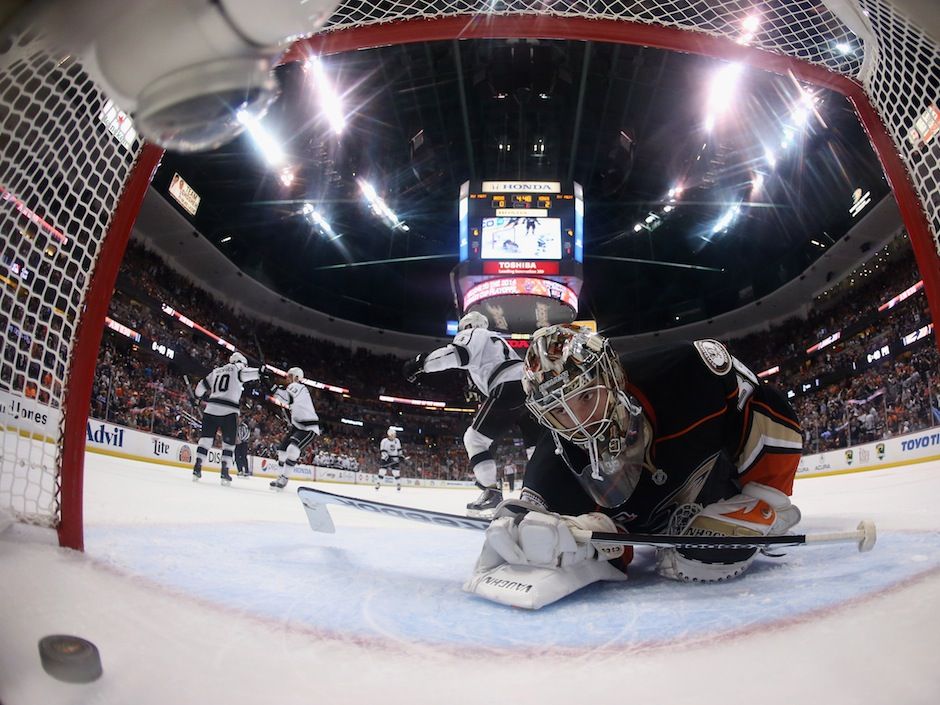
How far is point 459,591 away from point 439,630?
1.26 feet

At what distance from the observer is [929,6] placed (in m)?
0.54

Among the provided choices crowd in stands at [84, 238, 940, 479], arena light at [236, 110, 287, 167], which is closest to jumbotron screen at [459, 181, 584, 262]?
arena light at [236, 110, 287, 167]

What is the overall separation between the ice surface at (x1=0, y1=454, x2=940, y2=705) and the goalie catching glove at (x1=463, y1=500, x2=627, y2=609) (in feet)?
0.13

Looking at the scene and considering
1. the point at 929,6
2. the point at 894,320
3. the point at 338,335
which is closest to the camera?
the point at 929,6

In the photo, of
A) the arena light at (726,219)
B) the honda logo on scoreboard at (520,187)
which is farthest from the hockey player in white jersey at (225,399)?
the arena light at (726,219)

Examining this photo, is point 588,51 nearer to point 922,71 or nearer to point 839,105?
point 839,105

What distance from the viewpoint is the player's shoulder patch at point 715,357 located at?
1682 mm

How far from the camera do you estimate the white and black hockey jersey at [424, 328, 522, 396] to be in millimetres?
4301

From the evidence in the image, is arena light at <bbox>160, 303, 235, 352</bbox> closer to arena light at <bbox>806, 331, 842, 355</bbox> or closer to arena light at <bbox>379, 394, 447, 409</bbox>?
arena light at <bbox>379, 394, 447, 409</bbox>

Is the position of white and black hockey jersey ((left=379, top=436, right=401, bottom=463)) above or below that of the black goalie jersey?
below

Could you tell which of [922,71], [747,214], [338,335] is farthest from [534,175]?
[922,71]

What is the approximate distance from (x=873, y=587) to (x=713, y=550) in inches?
14.1

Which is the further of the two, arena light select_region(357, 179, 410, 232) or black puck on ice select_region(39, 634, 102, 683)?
arena light select_region(357, 179, 410, 232)

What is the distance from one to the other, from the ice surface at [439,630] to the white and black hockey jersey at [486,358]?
254 cm
